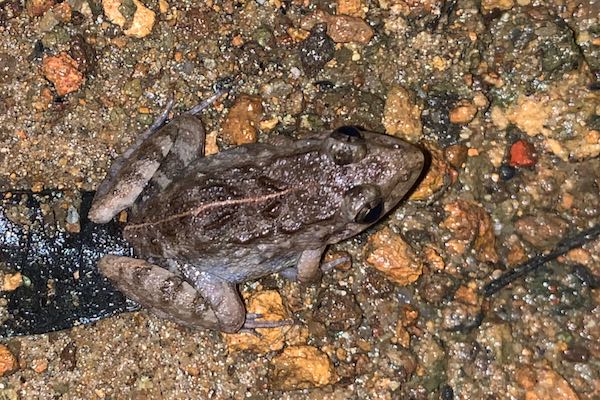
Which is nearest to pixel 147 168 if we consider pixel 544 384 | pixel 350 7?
pixel 350 7

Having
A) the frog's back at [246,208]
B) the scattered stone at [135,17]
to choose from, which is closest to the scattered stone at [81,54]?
the scattered stone at [135,17]

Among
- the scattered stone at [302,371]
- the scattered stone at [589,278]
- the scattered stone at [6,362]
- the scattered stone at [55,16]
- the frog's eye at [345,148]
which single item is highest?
the scattered stone at [55,16]

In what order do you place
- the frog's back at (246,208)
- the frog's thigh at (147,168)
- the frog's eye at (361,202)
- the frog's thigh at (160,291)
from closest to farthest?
the frog's eye at (361,202) < the frog's back at (246,208) < the frog's thigh at (160,291) < the frog's thigh at (147,168)

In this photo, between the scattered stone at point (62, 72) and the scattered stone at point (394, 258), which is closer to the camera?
the scattered stone at point (394, 258)

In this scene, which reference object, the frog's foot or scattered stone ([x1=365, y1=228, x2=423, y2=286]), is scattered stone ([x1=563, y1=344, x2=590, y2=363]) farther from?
the frog's foot

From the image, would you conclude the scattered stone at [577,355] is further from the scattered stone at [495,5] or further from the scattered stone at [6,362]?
the scattered stone at [6,362]

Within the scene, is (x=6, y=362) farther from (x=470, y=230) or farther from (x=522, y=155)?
(x=522, y=155)

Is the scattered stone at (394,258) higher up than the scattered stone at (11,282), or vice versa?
the scattered stone at (11,282)

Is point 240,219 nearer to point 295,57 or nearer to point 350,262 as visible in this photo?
point 350,262
